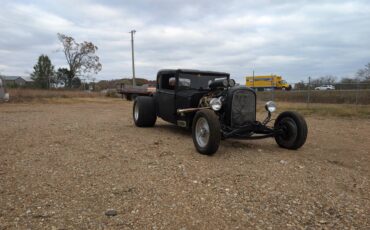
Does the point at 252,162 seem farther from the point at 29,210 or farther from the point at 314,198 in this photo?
the point at 29,210

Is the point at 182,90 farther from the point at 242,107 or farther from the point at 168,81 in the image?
the point at 242,107

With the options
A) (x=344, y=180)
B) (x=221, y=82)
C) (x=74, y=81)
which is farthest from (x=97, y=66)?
(x=344, y=180)

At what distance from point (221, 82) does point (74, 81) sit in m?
39.5

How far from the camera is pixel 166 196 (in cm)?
354

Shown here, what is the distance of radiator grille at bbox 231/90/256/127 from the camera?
20.0ft

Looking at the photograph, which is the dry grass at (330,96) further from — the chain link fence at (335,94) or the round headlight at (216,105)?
the round headlight at (216,105)

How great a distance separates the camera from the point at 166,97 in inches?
320

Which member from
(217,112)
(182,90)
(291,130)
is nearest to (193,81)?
(182,90)

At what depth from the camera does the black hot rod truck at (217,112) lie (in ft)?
18.6

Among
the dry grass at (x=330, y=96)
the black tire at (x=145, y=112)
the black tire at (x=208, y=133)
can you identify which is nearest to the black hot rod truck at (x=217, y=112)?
the black tire at (x=208, y=133)

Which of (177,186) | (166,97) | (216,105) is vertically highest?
(166,97)

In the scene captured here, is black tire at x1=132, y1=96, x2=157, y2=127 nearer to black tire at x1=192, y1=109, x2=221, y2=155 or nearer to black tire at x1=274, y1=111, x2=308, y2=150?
black tire at x1=192, y1=109, x2=221, y2=155

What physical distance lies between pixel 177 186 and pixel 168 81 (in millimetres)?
4687

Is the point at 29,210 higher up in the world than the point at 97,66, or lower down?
lower down
